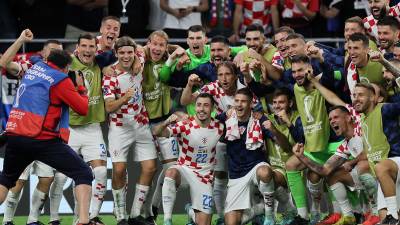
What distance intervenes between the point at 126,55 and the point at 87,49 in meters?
0.51

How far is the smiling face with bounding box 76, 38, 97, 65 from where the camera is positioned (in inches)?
717

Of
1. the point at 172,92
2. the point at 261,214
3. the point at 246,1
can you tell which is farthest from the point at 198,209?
the point at 246,1

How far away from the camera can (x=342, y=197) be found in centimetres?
1750

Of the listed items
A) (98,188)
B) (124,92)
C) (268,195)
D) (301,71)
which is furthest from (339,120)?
(98,188)

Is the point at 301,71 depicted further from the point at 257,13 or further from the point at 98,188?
the point at 257,13

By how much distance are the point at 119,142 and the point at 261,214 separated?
1.94 meters

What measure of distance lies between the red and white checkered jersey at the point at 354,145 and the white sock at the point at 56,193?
3479mm

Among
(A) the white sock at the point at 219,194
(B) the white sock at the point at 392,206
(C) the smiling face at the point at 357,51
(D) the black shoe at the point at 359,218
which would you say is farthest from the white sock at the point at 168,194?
(B) the white sock at the point at 392,206

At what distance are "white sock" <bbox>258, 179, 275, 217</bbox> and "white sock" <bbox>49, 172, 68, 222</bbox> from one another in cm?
257

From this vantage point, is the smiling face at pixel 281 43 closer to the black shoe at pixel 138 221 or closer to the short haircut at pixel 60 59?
the black shoe at pixel 138 221

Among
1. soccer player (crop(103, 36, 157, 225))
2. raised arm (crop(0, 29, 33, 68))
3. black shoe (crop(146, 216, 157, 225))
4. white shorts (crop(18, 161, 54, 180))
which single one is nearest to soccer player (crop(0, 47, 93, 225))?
raised arm (crop(0, 29, 33, 68))

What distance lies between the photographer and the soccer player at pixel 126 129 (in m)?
18.1

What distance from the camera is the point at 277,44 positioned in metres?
18.2

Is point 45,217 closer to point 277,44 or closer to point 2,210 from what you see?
point 2,210
